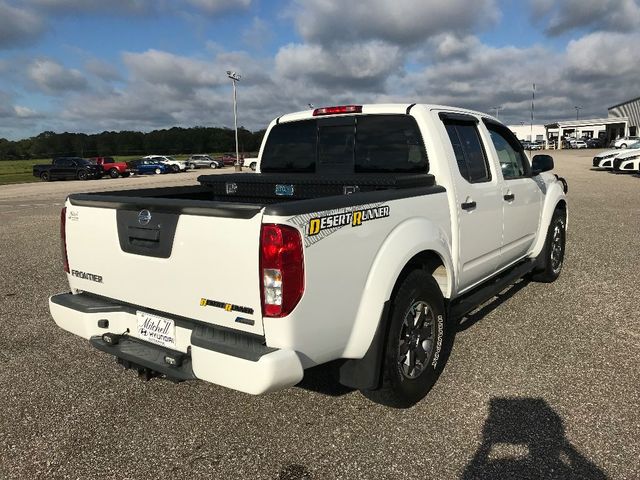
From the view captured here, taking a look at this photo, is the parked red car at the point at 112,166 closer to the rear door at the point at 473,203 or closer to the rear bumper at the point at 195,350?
the rear bumper at the point at 195,350

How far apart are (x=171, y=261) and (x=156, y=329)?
0.46 m

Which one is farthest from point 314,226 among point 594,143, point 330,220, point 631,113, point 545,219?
point 631,113

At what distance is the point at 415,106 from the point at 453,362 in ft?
6.53

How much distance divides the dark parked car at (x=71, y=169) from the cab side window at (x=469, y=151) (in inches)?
1479

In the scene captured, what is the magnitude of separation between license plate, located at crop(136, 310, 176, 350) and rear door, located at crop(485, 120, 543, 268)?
9.79 feet

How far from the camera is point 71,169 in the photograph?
3644cm

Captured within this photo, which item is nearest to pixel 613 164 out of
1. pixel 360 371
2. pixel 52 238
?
pixel 52 238

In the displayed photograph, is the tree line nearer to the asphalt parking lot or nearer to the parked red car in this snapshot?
the parked red car

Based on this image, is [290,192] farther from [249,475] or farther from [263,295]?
[249,475]

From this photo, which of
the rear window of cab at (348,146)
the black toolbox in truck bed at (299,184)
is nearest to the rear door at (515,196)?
the rear window of cab at (348,146)

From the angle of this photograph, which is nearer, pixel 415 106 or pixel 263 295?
pixel 263 295

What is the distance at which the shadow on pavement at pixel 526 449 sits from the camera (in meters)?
2.54

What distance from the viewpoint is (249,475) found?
2588 millimetres

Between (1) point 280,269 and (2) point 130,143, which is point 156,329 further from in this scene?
(2) point 130,143
